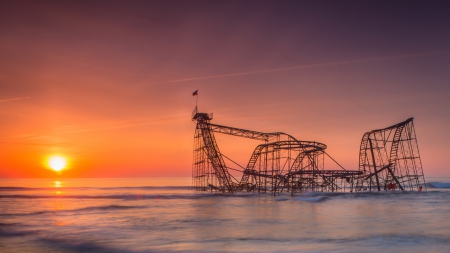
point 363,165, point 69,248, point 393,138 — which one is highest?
point 393,138

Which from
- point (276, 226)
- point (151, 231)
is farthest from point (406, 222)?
point (151, 231)

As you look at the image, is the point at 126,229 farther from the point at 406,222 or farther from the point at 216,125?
the point at 216,125

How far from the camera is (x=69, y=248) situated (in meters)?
16.2

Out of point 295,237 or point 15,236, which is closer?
point 295,237

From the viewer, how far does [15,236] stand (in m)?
19.5

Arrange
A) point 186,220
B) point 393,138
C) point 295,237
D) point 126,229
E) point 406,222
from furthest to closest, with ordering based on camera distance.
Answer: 1. point 393,138
2. point 186,220
3. point 406,222
4. point 126,229
5. point 295,237

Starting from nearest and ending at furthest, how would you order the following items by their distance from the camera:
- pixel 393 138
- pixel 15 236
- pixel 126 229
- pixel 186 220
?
pixel 15 236 < pixel 126 229 < pixel 186 220 < pixel 393 138

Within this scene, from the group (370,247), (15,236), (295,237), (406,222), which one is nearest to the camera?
(370,247)

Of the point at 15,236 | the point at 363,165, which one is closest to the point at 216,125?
the point at 363,165

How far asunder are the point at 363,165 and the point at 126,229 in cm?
4288

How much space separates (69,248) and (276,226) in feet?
36.5

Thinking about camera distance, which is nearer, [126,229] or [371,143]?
[126,229]

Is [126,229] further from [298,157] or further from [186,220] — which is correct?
[298,157]

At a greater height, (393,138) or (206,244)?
(393,138)
